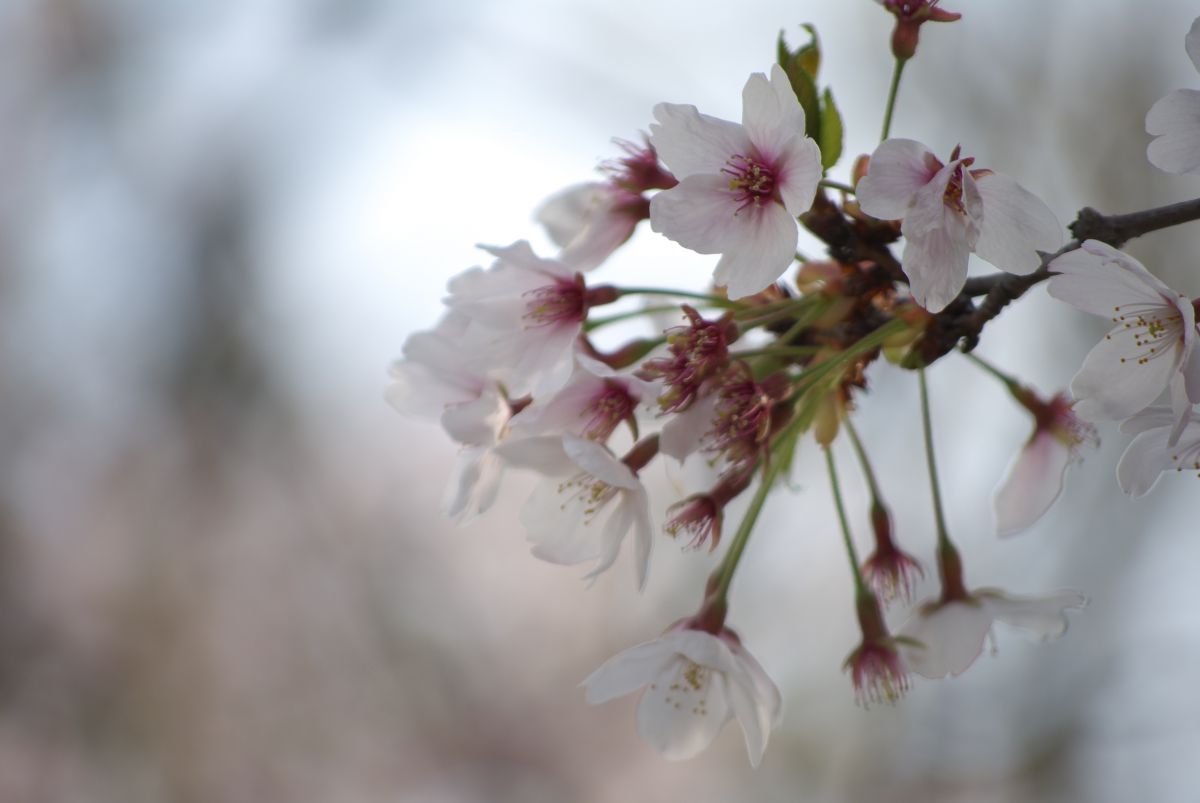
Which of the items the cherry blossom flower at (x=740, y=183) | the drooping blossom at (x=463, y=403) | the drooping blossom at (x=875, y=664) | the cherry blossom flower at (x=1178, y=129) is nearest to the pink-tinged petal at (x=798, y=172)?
the cherry blossom flower at (x=740, y=183)

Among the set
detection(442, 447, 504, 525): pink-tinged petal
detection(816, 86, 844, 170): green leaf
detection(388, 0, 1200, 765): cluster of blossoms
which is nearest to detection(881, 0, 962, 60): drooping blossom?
detection(388, 0, 1200, 765): cluster of blossoms

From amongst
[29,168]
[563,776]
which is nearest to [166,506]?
[29,168]

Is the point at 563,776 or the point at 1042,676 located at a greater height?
the point at 1042,676

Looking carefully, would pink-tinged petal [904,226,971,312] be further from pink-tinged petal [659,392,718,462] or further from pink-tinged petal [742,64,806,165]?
pink-tinged petal [659,392,718,462]

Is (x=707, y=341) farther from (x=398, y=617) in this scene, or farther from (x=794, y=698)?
(x=398, y=617)

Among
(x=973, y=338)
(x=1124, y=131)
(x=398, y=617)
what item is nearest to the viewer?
(x=973, y=338)

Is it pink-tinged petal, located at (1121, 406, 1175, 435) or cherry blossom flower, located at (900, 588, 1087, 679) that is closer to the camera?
pink-tinged petal, located at (1121, 406, 1175, 435)

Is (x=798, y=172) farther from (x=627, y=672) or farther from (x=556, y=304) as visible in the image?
(x=627, y=672)

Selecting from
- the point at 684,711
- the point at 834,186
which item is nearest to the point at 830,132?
the point at 834,186
